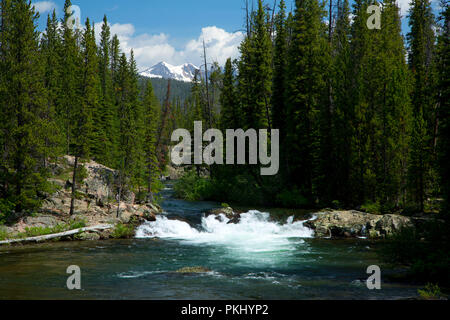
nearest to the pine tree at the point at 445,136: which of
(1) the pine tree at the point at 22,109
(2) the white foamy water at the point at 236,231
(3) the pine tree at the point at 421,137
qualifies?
(3) the pine tree at the point at 421,137

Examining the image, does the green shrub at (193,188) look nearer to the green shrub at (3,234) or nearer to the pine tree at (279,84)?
the pine tree at (279,84)

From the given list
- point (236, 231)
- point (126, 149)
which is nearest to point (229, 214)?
point (236, 231)

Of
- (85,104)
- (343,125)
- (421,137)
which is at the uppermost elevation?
(85,104)

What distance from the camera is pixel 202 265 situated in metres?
14.7

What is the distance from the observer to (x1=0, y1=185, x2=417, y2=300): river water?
33.8ft

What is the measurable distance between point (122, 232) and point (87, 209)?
4.05 metres

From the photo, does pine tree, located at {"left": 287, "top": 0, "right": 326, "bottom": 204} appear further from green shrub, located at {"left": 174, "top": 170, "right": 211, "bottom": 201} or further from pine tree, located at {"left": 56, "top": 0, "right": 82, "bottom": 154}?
pine tree, located at {"left": 56, "top": 0, "right": 82, "bottom": 154}

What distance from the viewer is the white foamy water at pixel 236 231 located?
807 inches

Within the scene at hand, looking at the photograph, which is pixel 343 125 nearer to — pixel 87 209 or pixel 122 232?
pixel 122 232

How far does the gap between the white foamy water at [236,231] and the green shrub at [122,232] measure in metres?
0.50

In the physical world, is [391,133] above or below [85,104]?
below

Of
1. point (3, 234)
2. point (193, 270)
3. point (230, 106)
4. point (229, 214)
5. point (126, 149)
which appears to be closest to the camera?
point (193, 270)

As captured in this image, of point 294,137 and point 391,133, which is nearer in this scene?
point 391,133

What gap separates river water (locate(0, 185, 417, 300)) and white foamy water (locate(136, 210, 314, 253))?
6 centimetres
